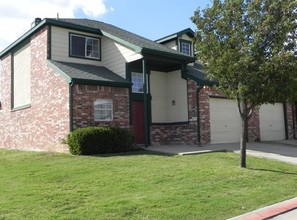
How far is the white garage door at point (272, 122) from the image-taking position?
73.1ft

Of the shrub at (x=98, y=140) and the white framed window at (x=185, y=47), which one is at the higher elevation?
the white framed window at (x=185, y=47)

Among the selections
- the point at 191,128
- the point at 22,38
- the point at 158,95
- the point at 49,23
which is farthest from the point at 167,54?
the point at 22,38

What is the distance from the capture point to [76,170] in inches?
424

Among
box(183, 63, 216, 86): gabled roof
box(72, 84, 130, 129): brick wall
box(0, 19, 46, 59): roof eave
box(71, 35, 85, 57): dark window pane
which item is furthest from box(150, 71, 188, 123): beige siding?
box(0, 19, 46, 59): roof eave

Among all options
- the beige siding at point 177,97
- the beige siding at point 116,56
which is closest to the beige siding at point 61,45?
the beige siding at point 116,56

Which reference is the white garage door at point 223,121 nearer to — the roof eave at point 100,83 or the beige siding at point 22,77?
the roof eave at point 100,83

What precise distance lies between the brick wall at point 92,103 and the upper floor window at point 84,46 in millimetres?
3249

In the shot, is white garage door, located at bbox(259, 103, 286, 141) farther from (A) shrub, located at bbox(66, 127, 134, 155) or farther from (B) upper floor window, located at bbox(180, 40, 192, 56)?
(A) shrub, located at bbox(66, 127, 134, 155)

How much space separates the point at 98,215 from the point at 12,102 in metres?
17.0

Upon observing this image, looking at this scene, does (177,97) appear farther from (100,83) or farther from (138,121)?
(100,83)

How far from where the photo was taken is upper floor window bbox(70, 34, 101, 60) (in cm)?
1884

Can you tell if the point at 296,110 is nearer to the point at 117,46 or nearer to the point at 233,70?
the point at 117,46

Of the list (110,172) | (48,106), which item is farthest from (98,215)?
(48,106)

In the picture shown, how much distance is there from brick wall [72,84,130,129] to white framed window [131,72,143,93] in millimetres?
1431
